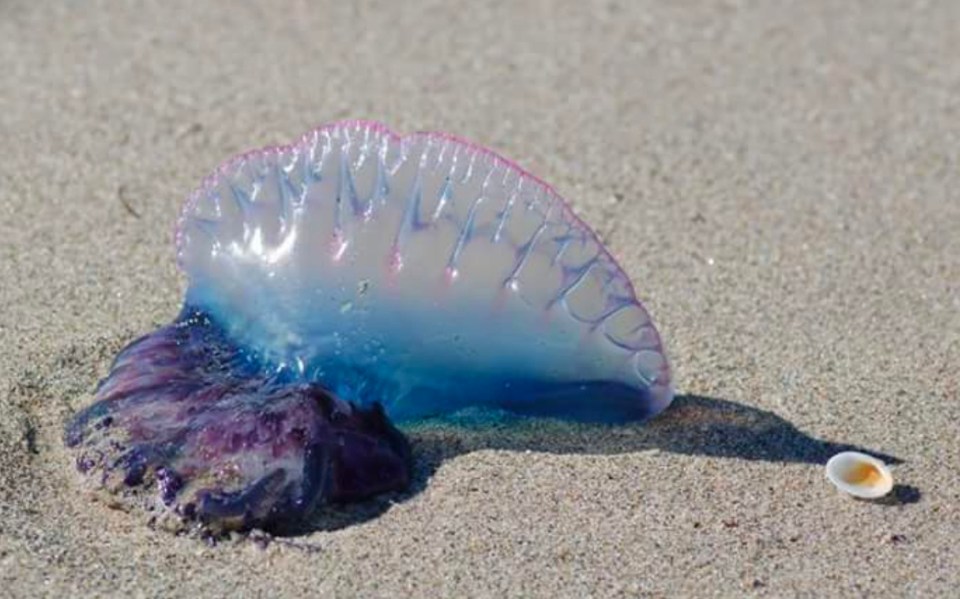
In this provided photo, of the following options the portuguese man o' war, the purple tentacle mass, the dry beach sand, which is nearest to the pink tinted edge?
the portuguese man o' war

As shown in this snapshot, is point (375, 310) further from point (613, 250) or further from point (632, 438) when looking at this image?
point (613, 250)

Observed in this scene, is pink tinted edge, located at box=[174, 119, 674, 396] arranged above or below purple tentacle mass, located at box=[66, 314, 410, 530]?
above

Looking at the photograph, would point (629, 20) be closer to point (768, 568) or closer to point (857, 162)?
point (857, 162)

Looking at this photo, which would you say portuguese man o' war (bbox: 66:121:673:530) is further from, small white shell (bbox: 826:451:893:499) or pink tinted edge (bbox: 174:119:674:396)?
small white shell (bbox: 826:451:893:499)

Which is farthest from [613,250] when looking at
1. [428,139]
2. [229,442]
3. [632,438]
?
[229,442]

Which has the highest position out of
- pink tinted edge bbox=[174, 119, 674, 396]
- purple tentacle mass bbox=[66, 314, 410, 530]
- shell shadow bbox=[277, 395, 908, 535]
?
pink tinted edge bbox=[174, 119, 674, 396]

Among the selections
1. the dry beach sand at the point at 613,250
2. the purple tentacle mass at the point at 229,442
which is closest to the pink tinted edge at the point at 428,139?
the dry beach sand at the point at 613,250
